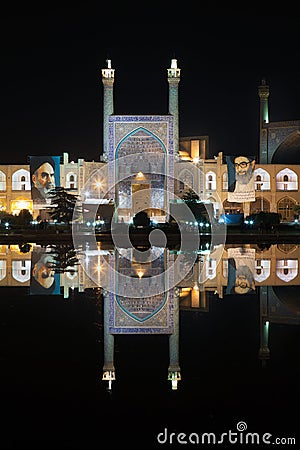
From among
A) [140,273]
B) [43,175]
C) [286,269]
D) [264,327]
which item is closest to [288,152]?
[43,175]

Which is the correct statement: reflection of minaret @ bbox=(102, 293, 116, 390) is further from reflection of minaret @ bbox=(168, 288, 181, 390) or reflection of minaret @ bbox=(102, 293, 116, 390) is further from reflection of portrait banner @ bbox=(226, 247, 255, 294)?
reflection of portrait banner @ bbox=(226, 247, 255, 294)

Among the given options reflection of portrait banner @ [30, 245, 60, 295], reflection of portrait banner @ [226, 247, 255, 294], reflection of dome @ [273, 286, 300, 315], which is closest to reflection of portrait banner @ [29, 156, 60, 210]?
reflection of portrait banner @ [226, 247, 255, 294]

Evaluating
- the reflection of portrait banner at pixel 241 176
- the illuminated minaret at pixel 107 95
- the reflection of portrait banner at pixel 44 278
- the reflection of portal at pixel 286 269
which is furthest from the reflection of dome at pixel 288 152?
the reflection of portrait banner at pixel 44 278

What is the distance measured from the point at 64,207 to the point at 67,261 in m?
14.7

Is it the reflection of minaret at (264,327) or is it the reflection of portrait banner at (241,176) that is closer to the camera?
the reflection of minaret at (264,327)

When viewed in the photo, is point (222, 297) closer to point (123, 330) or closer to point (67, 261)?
point (123, 330)

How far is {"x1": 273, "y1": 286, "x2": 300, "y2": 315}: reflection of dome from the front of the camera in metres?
6.47

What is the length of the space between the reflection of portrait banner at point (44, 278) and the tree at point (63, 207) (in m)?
13.6

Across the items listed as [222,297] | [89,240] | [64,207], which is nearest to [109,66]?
[64,207]

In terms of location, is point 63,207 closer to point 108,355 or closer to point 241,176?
Answer: point 241,176

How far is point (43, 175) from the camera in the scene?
28109 mm

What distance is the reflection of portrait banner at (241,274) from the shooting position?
807 centimetres

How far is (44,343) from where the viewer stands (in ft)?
16.1

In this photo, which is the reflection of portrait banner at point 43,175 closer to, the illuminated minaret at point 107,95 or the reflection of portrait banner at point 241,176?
the illuminated minaret at point 107,95
